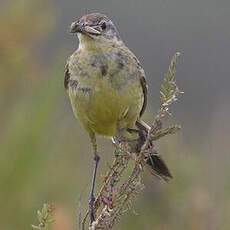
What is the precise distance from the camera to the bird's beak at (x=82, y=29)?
25.3 feet

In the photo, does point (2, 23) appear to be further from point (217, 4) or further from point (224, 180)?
point (217, 4)

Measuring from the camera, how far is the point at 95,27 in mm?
8031

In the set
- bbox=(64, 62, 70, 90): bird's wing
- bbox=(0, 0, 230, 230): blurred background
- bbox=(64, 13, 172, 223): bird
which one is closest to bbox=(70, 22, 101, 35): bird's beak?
bbox=(64, 13, 172, 223): bird

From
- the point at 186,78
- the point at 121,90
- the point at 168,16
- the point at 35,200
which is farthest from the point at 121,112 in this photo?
the point at 168,16

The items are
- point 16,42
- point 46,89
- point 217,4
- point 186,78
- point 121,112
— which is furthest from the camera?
point 217,4

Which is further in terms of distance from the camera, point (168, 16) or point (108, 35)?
point (168, 16)

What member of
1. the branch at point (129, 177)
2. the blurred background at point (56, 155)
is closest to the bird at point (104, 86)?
the blurred background at point (56, 155)

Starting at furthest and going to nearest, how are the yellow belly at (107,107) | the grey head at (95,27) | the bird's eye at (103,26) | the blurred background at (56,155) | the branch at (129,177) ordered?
the blurred background at (56,155)
the bird's eye at (103,26)
the grey head at (95,27)
the yellow belly at (107,107)
the branch at (129,177)

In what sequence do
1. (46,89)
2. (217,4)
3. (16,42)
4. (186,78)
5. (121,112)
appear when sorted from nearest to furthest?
(121,112) → (46,89) → (16,42) → (186,78) → (217,4)

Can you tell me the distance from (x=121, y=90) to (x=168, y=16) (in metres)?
20.9

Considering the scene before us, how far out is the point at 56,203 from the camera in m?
8.66

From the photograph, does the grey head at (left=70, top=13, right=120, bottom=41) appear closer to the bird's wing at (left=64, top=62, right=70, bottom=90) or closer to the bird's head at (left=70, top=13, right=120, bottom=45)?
the bird's head at (left=70, top=13, right=120, bottom=45)

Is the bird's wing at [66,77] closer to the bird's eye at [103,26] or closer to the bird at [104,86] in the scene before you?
the bird at [104,86]

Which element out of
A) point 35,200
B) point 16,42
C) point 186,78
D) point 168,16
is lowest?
point 35,200
